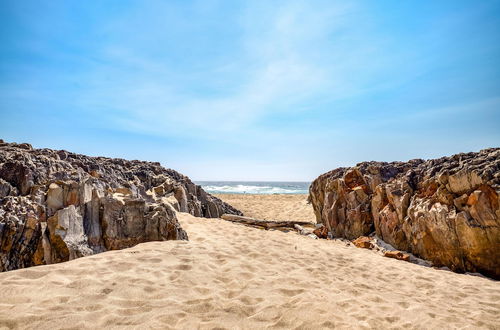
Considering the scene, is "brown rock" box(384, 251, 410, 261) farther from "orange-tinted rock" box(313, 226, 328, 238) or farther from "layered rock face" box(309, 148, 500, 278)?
"orange-tinted rock" box(313, 226, 328, 238)

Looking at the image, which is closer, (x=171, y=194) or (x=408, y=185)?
(x=408, y=185)

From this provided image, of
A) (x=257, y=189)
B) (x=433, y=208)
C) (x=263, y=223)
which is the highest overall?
(x=433, y=208)

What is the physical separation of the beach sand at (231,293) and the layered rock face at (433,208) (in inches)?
28.2

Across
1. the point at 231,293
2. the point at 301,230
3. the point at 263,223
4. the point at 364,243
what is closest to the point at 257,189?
the point at 263,223

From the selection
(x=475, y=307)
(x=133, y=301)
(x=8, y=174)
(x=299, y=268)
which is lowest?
(x=475, y=307)

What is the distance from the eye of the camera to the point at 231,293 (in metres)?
3.52

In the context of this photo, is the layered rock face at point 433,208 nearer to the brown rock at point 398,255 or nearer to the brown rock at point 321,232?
the brown rock at point 398,255

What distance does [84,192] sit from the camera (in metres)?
5.39

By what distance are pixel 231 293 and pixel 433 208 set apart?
586 centimetres

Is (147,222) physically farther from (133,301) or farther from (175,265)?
(133,301)

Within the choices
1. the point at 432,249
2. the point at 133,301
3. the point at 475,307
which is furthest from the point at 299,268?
the point at 432,249

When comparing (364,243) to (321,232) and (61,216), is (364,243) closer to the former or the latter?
(321,232)

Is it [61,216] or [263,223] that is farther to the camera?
[263,223]

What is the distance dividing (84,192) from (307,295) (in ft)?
16.3
